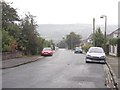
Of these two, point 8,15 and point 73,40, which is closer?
point 8,15

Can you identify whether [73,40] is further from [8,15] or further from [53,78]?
[53,78]

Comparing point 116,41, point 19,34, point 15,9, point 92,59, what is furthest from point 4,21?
point 92,59

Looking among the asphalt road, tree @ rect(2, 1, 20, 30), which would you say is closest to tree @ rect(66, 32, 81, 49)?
tree @ rect(2, 1, 20, 30)

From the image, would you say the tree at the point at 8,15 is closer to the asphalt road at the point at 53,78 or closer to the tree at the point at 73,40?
the asphalt road at the point at 53,78

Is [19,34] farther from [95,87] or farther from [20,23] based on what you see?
[95,87]

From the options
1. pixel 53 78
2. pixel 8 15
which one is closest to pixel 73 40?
pixel 8 15

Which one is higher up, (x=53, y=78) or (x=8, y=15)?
(x=8, y=15)

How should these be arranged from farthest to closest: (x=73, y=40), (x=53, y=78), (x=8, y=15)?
(x=73, y=40) < (x=8, y=15) < (x=53, y=78)

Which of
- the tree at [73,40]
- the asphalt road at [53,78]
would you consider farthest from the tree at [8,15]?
the tree at [73,40]

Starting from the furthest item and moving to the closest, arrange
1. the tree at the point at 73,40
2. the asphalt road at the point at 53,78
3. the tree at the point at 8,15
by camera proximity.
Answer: the tree at the point at 73,40, the tree at the point at 8,15, the asphalt road at the point at 53,78

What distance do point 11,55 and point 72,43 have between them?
395ft

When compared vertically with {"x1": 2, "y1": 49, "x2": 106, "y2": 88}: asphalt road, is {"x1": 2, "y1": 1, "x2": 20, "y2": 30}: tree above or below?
above

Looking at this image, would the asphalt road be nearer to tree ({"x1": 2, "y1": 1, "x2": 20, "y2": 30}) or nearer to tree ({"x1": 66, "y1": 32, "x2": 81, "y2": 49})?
tree ({"x1": 2, "y1": 1, "x2": 20, "y2": 30})

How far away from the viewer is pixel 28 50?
51.1m
